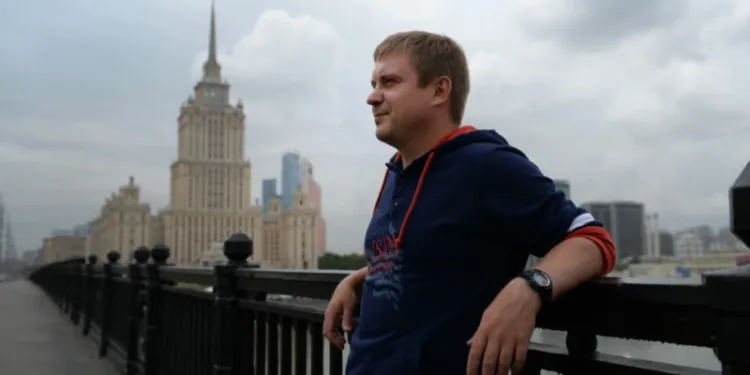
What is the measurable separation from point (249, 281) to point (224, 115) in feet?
468

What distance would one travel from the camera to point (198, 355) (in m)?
4.35

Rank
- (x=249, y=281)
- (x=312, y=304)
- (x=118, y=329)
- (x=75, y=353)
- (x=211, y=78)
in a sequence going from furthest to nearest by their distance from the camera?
1. (x=211, y=78)
2. (x=75, y=353)
3. (x=118, y=329)
4. (x=249, y=281)
5. (x=312, y=304)

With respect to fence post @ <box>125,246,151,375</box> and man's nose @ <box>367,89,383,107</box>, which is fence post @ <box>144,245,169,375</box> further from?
man's nose @ <box>367,89,383,107</box>

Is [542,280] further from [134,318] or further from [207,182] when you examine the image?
[207,182]

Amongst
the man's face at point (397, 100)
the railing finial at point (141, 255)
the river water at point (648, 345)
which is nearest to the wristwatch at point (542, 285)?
the river water at point (648, 345)

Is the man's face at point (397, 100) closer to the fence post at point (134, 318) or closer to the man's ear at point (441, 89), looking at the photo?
the man's ear at point (441, 89)

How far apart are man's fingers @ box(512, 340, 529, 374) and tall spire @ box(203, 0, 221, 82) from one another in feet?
494

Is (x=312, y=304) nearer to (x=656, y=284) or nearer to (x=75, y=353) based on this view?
(x=656, y=284)

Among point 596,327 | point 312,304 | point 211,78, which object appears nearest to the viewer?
point 596,327

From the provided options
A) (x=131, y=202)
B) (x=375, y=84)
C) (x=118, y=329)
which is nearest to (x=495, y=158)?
(x=375, y=84)

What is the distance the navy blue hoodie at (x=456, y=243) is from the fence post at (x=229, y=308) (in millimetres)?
2140

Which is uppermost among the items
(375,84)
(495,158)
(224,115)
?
(224,115)

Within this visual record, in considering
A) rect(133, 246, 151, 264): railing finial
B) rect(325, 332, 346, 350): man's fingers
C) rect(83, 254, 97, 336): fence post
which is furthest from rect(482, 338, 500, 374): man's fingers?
rect(83, 254, 97, 336): fence post

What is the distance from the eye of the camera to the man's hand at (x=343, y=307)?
2.15 meters
